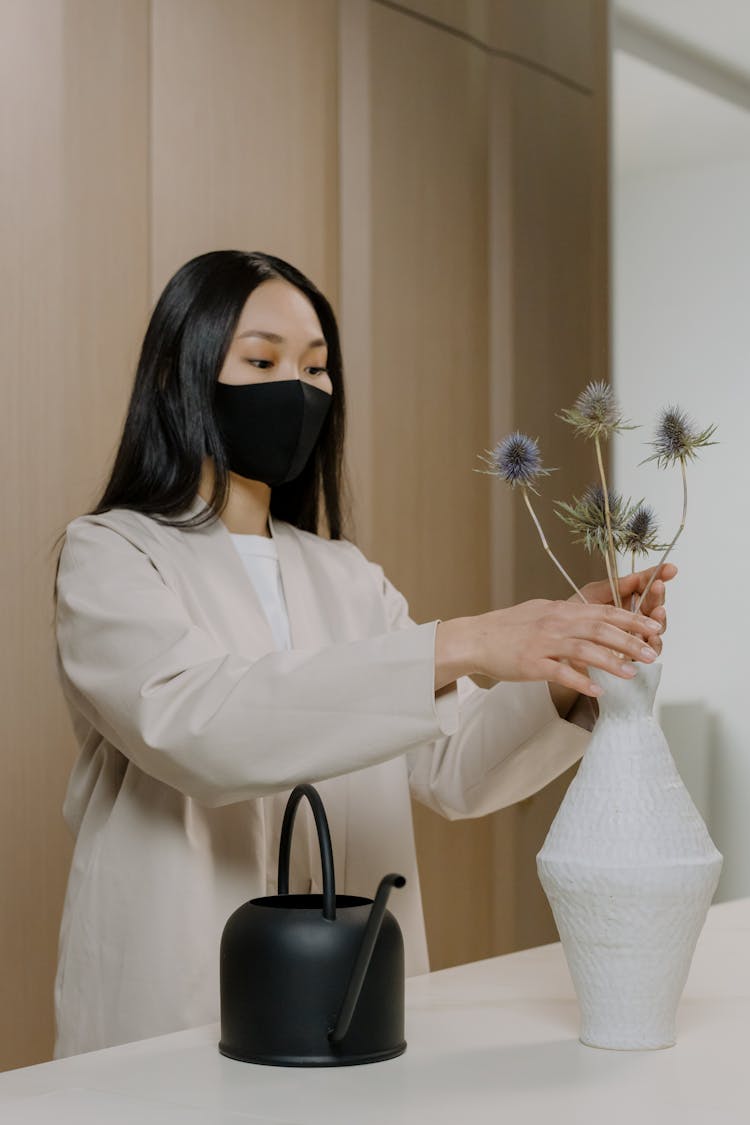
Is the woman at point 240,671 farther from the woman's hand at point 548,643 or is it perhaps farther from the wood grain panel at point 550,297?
the wood grain panel at point 550,297

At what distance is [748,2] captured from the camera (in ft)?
10.7

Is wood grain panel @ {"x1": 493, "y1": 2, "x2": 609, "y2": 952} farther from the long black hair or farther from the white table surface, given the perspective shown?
the white table surface

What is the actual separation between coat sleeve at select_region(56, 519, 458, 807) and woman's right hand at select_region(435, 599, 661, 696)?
0.09ft

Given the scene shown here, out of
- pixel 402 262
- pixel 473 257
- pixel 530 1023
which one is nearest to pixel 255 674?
pixel 530 1023

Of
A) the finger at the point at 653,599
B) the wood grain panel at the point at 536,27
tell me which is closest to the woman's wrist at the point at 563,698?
the finger at the point at 653,599

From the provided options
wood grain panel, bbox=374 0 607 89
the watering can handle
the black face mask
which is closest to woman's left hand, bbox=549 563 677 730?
the watering can handle

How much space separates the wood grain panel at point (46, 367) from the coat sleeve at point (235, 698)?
0.83 metres

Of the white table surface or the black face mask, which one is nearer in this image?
the white table surface

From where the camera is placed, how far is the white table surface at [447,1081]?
3.17 feet

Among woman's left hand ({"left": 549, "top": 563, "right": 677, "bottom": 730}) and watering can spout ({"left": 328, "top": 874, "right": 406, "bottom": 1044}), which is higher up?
woman's left hand ({"left": 549, "top": 563, "right": 677, "bottom": 730})

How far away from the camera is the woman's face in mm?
1776

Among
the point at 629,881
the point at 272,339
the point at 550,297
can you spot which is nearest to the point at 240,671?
the point at 629,881

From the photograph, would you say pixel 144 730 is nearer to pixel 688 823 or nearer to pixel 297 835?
pixel 297 835

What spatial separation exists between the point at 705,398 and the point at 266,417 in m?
1.75
